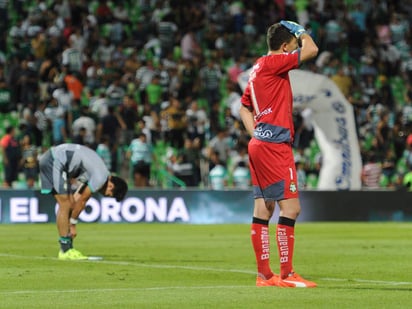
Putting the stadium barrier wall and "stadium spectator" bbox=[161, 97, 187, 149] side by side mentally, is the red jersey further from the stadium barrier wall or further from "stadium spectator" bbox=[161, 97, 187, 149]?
"stadium spectator" bbox=[161, 97, 187, 149]

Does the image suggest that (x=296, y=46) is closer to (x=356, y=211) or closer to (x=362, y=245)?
(x=362, y=245)

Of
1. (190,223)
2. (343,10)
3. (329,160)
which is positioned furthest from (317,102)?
(343,10)

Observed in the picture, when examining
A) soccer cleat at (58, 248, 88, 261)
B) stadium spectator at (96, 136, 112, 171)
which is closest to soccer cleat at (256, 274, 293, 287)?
soccer cleat at (58, 248, 88, 261)

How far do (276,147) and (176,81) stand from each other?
76.9ft

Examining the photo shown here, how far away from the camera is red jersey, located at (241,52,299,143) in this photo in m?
12.8

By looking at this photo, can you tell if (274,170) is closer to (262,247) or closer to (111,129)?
(262,247)

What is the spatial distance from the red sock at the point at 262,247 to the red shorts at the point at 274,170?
313 mm

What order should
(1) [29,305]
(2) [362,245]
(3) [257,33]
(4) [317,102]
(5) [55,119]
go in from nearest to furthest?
(1) [29,305] < (2) [362,245] < (4) [317,102] < (5) [55,119] < (3) [257,33]

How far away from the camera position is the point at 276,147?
12.8 meters

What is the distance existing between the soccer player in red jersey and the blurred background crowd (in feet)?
60.7

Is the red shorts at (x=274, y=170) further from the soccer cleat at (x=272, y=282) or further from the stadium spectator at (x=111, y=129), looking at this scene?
the stadium spectator at (x=111, y=129)

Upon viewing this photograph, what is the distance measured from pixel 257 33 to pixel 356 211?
1103cm

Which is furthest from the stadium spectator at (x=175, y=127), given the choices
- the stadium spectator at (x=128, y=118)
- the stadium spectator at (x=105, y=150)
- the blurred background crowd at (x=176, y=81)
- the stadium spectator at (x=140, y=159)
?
the stadium spectator at (x=105, y=150)

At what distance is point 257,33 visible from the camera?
40.2 metres
